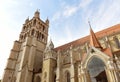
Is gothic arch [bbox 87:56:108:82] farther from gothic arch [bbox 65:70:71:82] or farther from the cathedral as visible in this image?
gothic arch [bbox 65:70:71:82]

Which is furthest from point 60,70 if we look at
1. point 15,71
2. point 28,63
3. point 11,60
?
point 11,60

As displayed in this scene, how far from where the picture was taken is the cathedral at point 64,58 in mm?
13956

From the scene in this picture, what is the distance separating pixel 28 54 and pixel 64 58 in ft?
25.3

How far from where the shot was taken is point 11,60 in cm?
2736

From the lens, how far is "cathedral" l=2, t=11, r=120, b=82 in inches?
549

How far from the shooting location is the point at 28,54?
25875 millimetres

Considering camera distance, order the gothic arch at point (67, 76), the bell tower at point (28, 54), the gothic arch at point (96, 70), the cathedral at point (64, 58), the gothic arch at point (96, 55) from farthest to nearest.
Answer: the bell tower at point (28, 54), the gothic arch at point (67, 76), the cathedral at point (64, 58), the gothic arch at point (96, 55), the gothic arch at point (96, 70)

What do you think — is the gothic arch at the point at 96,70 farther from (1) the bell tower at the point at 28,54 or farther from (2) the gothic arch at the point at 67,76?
(1) the bell tower at the point at 28,54

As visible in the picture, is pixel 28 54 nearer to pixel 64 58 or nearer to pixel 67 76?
pixel 64 58

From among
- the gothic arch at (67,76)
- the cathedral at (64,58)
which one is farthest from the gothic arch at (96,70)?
the gothic arch at (67,76)

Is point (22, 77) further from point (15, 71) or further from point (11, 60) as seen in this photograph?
point (11, 60)

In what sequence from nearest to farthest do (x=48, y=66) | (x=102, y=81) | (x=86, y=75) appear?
(x=102, y=81) < (x=86, y=75) < (x=48, y=66)

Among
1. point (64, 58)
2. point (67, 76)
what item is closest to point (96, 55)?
point (67, 76)

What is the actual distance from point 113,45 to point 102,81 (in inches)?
329
